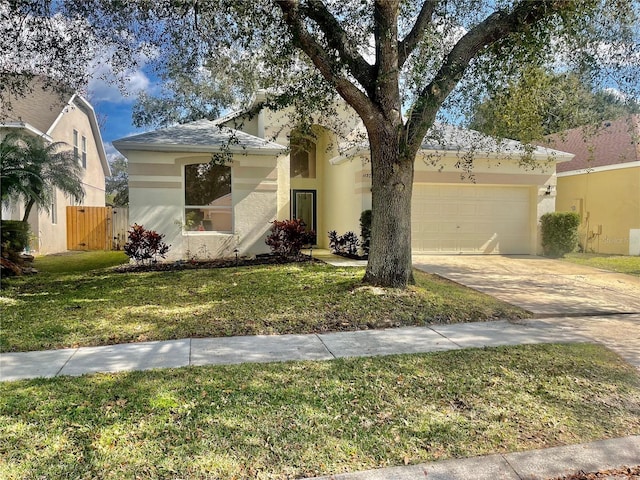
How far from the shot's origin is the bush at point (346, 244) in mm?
13133

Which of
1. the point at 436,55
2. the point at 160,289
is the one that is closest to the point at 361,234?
the point at 436,55

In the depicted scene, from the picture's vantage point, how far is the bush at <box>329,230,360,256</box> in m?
13.1

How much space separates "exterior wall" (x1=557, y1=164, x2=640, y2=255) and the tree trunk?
39.7ft

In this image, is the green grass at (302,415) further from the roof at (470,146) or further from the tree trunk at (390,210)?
the roof at (470,146)

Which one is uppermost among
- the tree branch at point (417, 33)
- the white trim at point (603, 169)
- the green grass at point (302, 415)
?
the tree branch at point (417, 33)

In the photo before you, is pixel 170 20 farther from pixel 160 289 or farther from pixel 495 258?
pixel 495 258

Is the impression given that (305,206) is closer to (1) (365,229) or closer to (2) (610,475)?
(1) (365,229)

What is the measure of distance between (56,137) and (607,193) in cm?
2108

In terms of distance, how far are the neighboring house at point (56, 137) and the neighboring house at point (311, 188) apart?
2.92 m

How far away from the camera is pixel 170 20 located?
822cm

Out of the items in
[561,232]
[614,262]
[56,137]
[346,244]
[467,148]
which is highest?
[56,137]

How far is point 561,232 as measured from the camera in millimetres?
14109

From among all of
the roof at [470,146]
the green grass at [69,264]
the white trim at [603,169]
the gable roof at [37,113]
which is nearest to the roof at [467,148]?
the roof at [470,146]

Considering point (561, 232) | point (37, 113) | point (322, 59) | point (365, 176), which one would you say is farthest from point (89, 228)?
point (561, 232)
